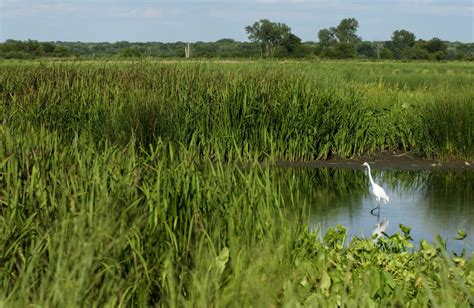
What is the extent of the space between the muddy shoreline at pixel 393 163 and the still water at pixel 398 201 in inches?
7.6

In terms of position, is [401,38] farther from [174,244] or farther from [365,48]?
[174,244]

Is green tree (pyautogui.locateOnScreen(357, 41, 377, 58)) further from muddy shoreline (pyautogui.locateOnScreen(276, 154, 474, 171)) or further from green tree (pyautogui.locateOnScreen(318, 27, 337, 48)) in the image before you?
muddy shoreline (pyautogui.locateOnScreen(276, 154, 474, 171))

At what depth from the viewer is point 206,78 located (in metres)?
13.0

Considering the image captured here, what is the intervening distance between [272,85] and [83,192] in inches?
307

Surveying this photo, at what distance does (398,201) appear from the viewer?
1012 cm

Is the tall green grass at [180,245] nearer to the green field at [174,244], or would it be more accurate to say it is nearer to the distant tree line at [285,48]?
the green field at [174,244]

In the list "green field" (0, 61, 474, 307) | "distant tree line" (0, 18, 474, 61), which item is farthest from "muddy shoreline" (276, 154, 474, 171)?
"distant tree line" (0, 18, 474, 61)

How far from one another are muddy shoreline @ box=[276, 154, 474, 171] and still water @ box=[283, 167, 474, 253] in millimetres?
193

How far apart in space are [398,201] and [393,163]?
2738 millimetres

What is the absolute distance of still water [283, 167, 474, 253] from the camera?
27.7ft

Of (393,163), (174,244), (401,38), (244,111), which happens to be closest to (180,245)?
(174,244)

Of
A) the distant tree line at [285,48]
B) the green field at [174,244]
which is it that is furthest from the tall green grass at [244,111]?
the distant tree line at [285,48]

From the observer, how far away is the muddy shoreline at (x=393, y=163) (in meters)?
12.3

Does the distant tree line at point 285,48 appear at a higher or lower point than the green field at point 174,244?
lower
